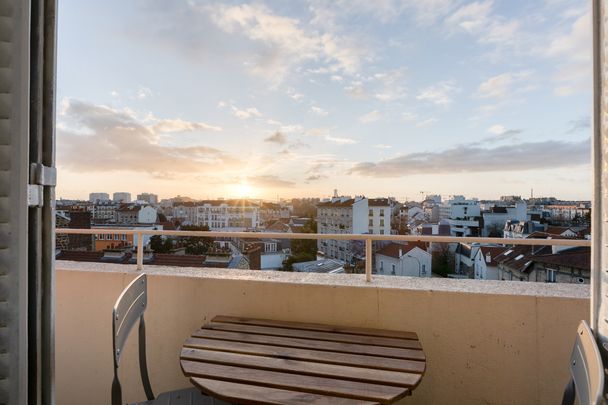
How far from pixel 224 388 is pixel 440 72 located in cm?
442

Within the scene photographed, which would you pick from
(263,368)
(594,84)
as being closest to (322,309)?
(263,368)

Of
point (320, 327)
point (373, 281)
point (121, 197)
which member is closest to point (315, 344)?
point (320, 327)

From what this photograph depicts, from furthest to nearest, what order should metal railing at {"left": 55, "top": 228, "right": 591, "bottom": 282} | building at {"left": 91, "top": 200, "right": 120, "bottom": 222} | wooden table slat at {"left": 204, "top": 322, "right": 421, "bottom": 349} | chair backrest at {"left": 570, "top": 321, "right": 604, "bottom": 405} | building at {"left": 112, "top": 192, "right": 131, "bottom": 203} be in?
building at {"left": 112, "top": 192, "right": 131, "bottom": 203}, building at {"left": 91, "top": 200, "right": 120, "bottom": 222}, metal railing at {"left": 55, "top": 228, "right": 591, "bottom": 282}, wooden table slat at {"left": 204, "top": 322, "right": 421, "bottom": 349}, chair backrest at {"left": 570, "top": 321, "right": 604, "bottom": 405}

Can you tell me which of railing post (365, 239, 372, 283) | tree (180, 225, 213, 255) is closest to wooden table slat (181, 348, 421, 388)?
railing post (365, 239, 372, 283)

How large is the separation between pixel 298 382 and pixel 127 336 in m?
0.84

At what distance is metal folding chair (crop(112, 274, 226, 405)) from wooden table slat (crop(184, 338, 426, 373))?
28cm

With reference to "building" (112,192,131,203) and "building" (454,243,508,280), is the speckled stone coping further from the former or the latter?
"building" (112,192,131,203)

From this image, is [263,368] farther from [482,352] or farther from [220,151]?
[220,151]

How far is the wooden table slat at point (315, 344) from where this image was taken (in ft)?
4.69

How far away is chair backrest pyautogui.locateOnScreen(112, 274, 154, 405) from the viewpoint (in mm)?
1278

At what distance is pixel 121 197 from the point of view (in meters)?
3.50

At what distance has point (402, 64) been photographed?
428 centimetres

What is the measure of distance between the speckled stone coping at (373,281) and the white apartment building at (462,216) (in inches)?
14.4

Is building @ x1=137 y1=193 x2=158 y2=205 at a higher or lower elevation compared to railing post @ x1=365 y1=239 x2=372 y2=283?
higher
